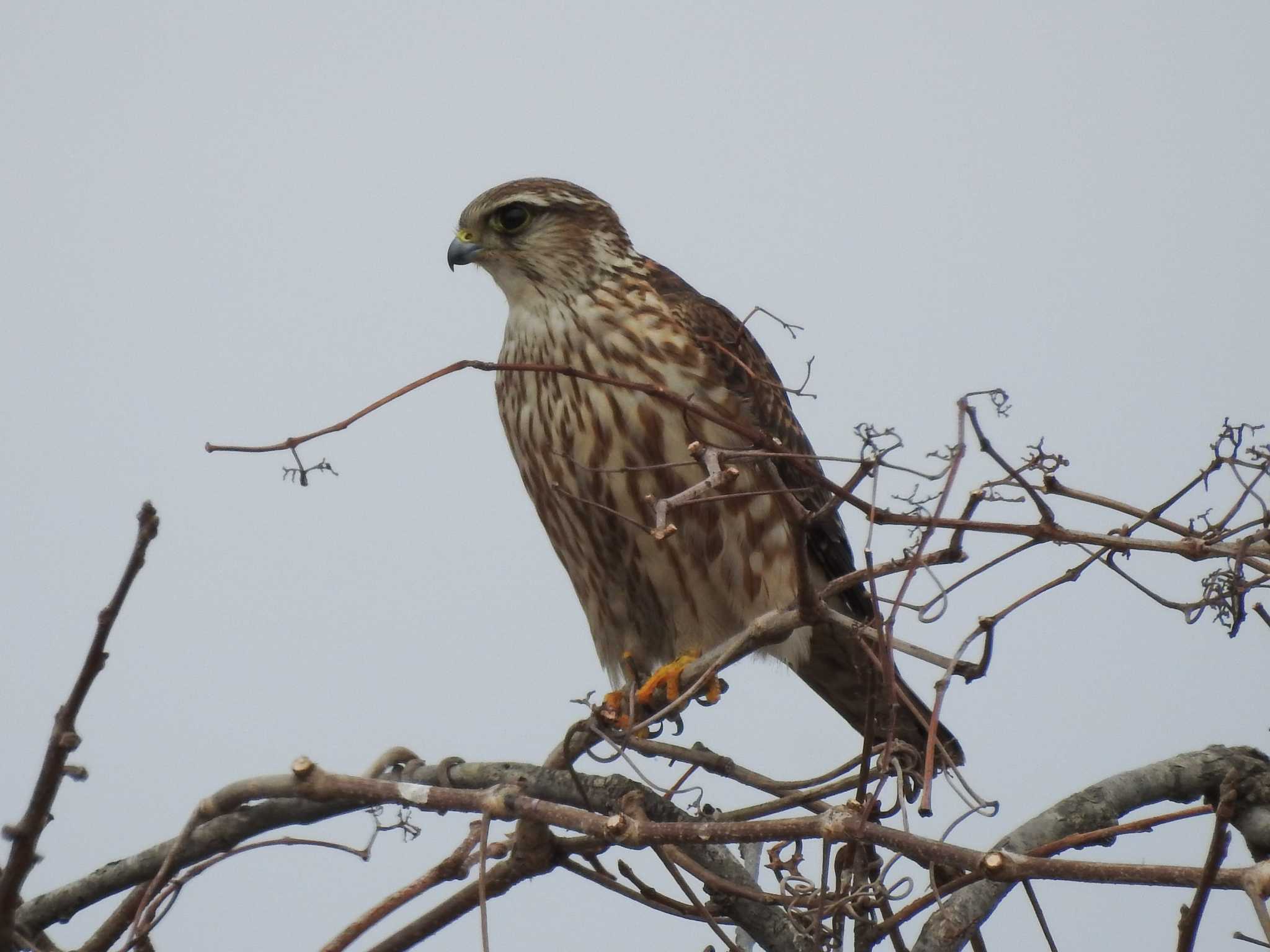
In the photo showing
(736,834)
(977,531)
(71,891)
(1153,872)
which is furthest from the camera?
(71,891)

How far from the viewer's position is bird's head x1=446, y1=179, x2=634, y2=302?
4.30 meters

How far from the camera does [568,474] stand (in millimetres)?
4016

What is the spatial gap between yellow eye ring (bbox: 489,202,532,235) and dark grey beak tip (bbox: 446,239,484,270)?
9 cm

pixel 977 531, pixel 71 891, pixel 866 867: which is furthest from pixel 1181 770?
pixel 71 891

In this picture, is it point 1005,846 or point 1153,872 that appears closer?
point 1153,872

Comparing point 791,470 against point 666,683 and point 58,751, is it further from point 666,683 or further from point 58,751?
point 58,751

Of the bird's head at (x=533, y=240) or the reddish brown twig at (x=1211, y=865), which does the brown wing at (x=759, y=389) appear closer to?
the bird's head at (x=533, y=240)

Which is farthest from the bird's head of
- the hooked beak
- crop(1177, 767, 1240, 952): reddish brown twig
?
crop(1177, 767, 1240, 952): reddish brown twig

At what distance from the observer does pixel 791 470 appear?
3828mm

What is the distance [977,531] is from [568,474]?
6.27ft

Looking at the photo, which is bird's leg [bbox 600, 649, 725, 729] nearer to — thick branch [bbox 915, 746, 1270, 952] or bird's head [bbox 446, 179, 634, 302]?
thick branch [bbox 915, 746, 1270, 952]

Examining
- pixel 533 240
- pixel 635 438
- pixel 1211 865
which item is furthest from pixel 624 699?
pixel 1211 865

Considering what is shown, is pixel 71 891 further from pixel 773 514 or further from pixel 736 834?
pixel 773 514

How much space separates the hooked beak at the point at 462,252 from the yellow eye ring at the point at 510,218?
0.08 meters
